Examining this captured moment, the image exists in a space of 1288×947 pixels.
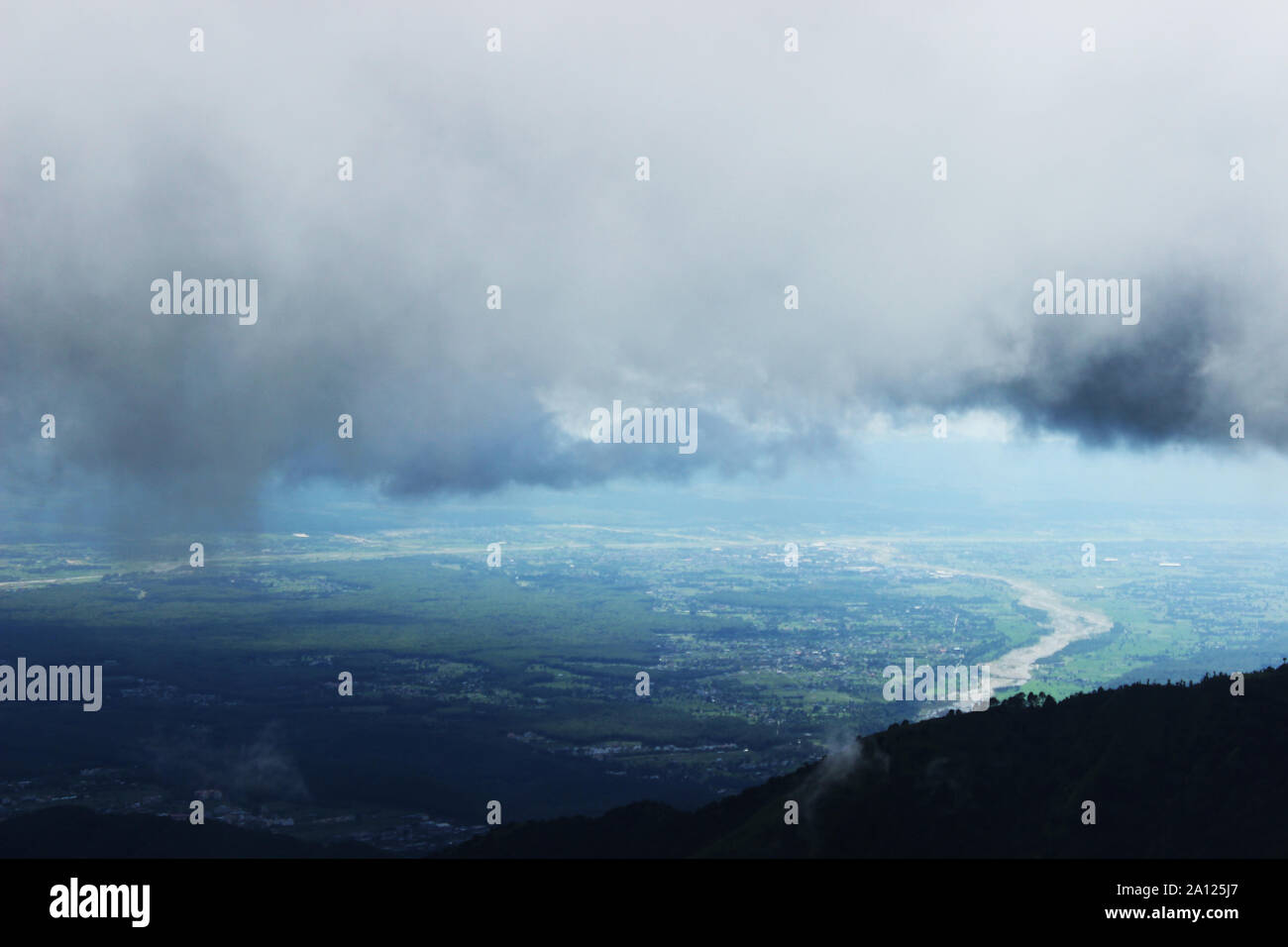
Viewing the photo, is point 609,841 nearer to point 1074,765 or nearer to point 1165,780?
point 1074,765

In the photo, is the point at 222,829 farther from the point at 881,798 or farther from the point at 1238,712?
the point at 1238,712

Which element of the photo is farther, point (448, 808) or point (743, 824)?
point (448, 808)

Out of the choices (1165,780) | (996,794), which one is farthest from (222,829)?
(1165,780)

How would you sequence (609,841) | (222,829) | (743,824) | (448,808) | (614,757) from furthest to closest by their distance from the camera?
(614,757) → (448,808) → (222,829) → (609,841) → (743,824)

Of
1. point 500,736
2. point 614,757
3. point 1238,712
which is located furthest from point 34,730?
point 1238,712

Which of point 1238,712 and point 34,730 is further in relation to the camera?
point 34,730

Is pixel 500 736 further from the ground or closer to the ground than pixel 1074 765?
closer to the ground
